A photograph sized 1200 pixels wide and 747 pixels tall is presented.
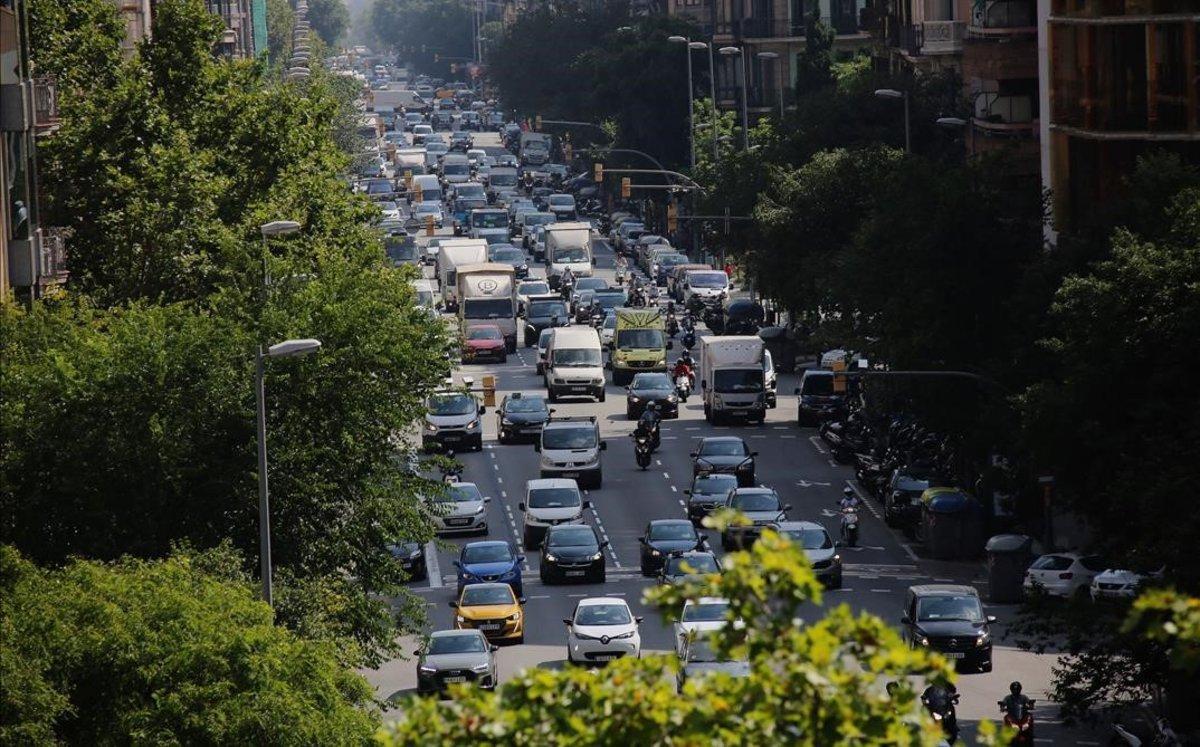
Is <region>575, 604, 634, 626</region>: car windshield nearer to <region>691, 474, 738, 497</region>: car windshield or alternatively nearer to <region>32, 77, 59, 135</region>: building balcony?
<region>32, 77, 59, 135</region>: building balcony

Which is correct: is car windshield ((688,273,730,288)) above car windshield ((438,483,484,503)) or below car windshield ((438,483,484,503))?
above

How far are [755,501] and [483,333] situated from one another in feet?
114

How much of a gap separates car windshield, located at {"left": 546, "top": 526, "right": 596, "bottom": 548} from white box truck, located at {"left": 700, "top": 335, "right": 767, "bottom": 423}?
2000cm

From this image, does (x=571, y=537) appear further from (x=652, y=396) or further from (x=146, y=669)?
(x=146, y=669)

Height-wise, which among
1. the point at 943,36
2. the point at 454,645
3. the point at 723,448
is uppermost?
the point at 943,36

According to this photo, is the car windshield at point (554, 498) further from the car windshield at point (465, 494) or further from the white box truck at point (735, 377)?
the white box truck at point (735, 377)

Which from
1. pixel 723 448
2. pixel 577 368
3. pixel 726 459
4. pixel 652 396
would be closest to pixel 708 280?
pixel 577 368

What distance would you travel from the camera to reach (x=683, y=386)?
268 ft

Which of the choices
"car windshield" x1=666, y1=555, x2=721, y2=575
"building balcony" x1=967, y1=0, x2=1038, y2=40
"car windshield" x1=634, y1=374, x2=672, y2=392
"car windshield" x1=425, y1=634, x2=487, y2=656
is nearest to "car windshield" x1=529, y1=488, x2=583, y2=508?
"car windshield" x1=666, y1=555, x2=721, y2=575

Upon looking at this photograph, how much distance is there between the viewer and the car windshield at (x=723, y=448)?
6600cm

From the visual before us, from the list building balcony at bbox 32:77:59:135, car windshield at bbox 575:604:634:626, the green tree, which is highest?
building balcony at bbox 32:77:59:135

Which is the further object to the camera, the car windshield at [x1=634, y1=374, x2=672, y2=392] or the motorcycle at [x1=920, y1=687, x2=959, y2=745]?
the car windshield at [x1=634, y1=374, x2=672, y2=392]

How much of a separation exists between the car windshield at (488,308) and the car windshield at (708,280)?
35.0 ft

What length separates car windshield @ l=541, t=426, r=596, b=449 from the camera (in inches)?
2633
